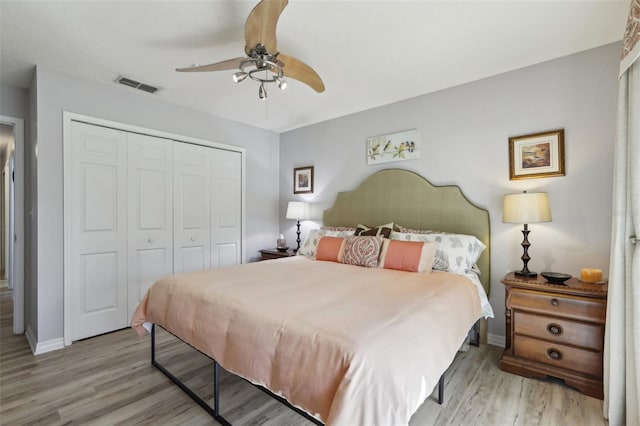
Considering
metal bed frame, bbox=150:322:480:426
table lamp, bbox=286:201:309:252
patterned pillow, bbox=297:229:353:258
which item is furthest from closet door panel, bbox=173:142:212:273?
metal bed frame, bbox=150:322:480:426

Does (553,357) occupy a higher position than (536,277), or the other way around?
(536,277)

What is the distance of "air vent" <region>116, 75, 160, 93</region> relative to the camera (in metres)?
2.94

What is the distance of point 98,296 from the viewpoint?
10.0 ft

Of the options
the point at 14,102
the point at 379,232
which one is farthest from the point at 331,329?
the point at 14,102

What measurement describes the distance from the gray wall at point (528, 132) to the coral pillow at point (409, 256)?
2.52ft

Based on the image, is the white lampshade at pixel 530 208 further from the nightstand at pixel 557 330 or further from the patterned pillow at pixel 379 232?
the patterned pillow at pixel 379 232

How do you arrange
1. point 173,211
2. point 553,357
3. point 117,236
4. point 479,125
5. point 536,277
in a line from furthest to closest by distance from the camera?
1. point 173,211
2. point 117,236
3. point 479,125
4. point 536,277
5. point 553,357

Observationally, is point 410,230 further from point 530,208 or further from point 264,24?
A: point 264,24

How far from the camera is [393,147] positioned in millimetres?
3512

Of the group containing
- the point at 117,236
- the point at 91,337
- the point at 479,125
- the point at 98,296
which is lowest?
the point at 91,337

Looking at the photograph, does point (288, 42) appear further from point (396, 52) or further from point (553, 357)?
point (553, 357)

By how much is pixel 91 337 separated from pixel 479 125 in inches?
172

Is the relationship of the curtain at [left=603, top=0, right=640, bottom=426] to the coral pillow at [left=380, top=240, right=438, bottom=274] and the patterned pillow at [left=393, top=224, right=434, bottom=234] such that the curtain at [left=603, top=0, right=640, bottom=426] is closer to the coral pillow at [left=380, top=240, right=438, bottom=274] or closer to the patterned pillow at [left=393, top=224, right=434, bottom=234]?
the coral pillow at [left=380, top=240, right=438, bottom=274]

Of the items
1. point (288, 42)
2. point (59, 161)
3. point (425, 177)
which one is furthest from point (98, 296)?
point (425, 177)
